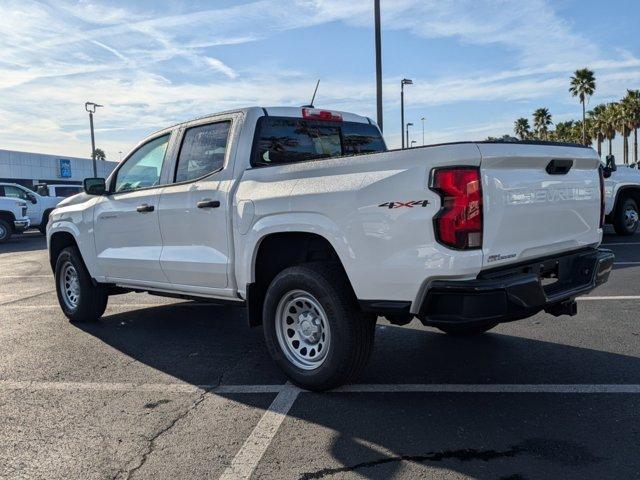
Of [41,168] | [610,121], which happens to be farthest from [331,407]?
[610,121]

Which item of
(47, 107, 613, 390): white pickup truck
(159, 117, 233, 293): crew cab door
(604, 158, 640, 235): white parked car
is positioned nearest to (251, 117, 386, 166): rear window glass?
(47, 107, 613, 390): white pickup truck

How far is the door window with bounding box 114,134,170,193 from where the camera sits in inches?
217

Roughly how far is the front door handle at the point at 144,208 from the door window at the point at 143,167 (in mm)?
218

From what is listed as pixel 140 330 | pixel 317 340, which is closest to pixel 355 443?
pixel 317 340

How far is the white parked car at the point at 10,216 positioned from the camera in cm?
1873

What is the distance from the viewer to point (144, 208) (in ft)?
17.6

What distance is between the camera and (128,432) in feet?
11.9

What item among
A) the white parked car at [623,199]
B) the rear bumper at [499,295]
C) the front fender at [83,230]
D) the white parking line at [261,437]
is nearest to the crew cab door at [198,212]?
the white parking line at [261,437]

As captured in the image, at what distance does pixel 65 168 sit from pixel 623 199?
2206 inches

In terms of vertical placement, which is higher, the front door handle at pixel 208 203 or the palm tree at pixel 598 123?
the palm tree at pixel 598 123

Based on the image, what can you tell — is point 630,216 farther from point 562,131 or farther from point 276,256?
point 562,131

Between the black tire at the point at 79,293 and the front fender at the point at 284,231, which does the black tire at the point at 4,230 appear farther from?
the front fender at the point at 284,231

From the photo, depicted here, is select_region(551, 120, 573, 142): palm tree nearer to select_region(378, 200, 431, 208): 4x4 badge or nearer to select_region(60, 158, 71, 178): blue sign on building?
select_region(60, 158, 71, 178): blue sign on building

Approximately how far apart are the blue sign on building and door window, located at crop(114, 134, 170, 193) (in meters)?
57.2
